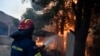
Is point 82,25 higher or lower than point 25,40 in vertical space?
lower

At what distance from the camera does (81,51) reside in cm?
1436

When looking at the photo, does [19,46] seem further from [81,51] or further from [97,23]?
[97,23]

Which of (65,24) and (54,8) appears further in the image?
(65,24)

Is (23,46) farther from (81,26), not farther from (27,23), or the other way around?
(81,26)

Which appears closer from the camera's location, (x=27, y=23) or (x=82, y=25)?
(x=27, y=23)

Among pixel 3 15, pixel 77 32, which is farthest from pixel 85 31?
pixel 3 15

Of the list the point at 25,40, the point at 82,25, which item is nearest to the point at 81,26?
the point at 82,25

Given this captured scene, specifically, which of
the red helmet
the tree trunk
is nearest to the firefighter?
the red helmet

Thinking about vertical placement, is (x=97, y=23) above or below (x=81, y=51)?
above

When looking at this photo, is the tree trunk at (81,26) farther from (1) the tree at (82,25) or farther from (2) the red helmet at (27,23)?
(2) the red helmet at (27,23)

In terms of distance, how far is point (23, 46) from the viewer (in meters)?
4.03

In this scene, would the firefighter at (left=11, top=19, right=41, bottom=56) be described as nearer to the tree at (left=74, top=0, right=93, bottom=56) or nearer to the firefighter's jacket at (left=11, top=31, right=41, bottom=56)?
the firefighter's jacket at (left=11, top=31, right=41, bottom=56)

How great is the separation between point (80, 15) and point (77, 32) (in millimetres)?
888

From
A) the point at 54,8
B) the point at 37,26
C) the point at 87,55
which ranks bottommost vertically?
the point at 87,55
